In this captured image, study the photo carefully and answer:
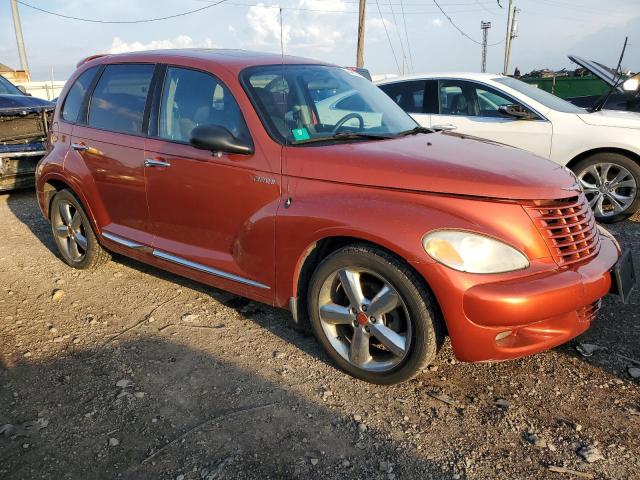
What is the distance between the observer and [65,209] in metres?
4.88

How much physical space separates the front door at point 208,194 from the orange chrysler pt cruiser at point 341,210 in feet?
0.04

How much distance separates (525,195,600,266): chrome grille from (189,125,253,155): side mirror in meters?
1.64

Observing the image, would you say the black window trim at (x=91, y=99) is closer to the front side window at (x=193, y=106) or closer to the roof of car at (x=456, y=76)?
the front side window at (x=193, y=106)

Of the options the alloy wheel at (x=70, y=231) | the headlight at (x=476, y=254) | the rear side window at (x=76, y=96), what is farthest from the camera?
the alloy wheel at (x=70, y=231)

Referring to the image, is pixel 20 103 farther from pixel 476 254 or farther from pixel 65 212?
pixel 476 254

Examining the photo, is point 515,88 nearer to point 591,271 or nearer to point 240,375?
point 591,271

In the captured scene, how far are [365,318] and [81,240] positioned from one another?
3.07 metres

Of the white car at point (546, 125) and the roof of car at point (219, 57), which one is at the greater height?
the roof of car at point (219, 57)

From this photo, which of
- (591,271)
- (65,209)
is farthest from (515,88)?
(65,209)

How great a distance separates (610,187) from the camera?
5.78 meters

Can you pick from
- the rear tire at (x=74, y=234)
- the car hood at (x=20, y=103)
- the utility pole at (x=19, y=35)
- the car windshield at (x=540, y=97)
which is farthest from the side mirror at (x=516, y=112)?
the utility pole at (x=19, y=35)

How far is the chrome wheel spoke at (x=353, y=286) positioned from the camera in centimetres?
288

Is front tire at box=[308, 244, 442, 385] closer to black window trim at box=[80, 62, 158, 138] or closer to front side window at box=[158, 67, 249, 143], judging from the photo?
front side window at box=[158, 67, 249, 143]

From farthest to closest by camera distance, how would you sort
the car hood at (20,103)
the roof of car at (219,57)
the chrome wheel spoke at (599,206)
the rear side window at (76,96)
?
the car hood at (20,103) < the chrome wheel spoke at (599,206) < the rear side window at (76,96) < the roof of car at (219,57)
